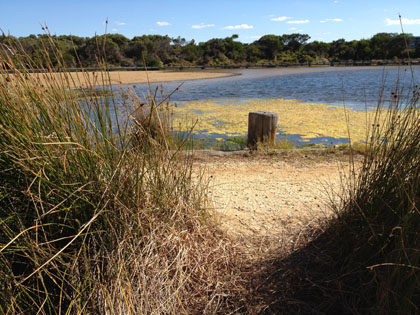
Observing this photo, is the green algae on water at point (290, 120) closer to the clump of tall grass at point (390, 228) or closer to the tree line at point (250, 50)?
the clump of tall grass at point (390, 228)

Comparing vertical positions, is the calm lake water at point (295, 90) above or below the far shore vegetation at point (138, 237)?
below

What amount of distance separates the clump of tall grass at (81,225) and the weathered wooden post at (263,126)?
3.55 metres

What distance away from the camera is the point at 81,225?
61.3 inches

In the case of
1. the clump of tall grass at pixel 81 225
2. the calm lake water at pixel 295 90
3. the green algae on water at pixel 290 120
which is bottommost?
the calm lake water at pixel 295 90

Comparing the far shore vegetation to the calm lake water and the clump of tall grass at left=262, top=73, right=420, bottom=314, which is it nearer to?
the clump of tall grass at left=262, top=73, right=420, bottom=314

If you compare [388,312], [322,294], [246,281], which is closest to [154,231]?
[246,281]

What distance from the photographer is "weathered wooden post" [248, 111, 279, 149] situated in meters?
5.23

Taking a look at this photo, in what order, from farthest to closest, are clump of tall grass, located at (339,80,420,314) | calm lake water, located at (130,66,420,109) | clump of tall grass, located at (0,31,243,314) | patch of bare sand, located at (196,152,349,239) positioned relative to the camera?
calm lake water, located at (130,66,420,109) < patch of bare sand, located at (196,152,349,239) < clump of tall grass, located at (0,31,243,314) < clump of tall grass, located at (339,80,420,314)

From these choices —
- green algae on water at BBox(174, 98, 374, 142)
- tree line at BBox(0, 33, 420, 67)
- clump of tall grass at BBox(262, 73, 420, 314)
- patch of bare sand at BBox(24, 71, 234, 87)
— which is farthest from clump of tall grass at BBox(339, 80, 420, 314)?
tree line at BBox(0, 33, 420, 67)

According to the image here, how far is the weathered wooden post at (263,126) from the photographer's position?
5.23 m

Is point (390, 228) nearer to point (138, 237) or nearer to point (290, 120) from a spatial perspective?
point (138, 237)

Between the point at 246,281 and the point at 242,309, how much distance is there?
0.17 m

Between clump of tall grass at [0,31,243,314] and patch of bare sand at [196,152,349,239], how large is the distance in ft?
2.31

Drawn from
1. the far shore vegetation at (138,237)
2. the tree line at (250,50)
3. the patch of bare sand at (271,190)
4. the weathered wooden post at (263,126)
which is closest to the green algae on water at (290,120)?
the weathered wooden post at (263,126)
